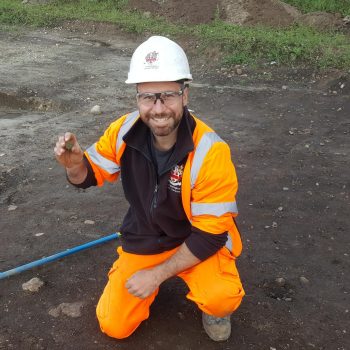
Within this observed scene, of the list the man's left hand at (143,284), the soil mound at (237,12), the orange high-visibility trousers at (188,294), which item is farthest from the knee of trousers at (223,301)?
the soil mound at (237,12)

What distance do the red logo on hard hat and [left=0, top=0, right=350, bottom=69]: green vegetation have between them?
5.28 meters

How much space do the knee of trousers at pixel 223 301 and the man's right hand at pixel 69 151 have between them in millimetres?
974

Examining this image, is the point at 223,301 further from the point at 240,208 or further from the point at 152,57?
the point at 240,208

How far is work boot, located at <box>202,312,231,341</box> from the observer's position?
264cm

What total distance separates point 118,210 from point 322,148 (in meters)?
2.29

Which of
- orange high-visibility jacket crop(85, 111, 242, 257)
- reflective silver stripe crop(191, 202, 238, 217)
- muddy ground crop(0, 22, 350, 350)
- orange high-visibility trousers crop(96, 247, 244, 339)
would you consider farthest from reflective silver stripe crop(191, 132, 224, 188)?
muddy ground crop(0, 22, 350, 350)

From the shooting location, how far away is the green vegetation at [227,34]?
755 cm

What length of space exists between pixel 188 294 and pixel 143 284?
37cm

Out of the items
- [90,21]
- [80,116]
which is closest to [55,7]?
[90,21]

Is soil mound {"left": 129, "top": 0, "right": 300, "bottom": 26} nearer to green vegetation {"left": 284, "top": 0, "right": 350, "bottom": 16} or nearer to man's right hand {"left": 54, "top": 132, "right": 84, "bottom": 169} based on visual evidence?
green vegetation {"left": 284, "top": 0, "right": 350, "bottom": 16}

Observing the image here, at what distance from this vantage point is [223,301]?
2.54 metres

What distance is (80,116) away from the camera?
6152mm

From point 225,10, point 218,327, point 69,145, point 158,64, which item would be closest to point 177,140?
point 158,64

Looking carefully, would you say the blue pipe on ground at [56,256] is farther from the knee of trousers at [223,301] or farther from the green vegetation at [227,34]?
the green vegetation at [227,34]
